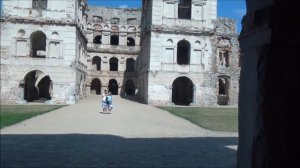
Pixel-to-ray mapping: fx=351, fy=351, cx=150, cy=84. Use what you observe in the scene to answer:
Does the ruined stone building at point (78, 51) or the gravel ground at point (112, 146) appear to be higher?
the ruined stone building at point (78, 51)

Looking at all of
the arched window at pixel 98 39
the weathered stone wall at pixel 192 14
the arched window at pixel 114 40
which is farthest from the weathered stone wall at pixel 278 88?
the arched window at pixel 114 40

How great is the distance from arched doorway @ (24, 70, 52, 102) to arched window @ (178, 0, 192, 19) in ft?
44.4

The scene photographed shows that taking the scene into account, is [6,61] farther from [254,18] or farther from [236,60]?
[254,18]

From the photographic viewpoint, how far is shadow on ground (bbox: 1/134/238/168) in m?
6.95

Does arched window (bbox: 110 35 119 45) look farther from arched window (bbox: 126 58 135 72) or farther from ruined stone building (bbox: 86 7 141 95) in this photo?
arched window (bbox: 126 58 135 72)

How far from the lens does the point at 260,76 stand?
3.11 metres

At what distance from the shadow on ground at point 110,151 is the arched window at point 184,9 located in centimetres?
1974

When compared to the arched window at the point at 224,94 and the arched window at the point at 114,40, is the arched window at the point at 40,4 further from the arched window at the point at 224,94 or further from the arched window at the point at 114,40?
the arched window at the point at 114,40

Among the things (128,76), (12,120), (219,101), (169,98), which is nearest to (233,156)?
(12,120)

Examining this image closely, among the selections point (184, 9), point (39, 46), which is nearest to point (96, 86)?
point (39, 46)

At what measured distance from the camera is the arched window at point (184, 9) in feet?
95.1

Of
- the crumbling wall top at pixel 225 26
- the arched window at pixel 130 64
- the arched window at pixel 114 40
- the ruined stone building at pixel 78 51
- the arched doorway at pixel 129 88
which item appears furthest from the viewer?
the arched window at pixel 114 40

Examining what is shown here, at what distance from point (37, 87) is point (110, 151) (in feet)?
86.5

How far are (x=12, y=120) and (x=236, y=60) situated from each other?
2597 centimetres
